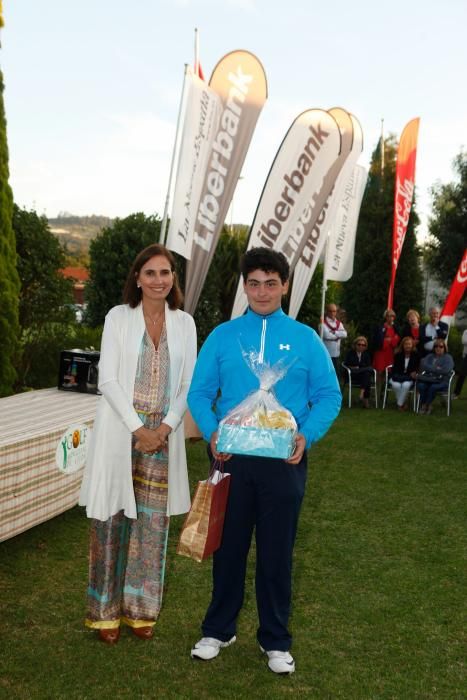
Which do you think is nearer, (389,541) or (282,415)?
(282,415)

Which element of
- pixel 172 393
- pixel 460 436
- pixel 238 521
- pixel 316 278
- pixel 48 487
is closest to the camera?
pixel 238 521

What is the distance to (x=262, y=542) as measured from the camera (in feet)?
10.4

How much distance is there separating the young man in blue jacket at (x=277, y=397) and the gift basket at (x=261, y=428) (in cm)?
10

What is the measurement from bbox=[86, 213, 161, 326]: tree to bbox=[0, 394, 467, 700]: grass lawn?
226 inches

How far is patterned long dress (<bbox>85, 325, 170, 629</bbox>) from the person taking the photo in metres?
3.35

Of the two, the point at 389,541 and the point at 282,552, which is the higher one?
the point at 282,552

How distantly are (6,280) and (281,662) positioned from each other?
16.8 feet

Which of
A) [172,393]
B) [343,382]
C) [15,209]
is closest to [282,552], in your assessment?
[172,393]

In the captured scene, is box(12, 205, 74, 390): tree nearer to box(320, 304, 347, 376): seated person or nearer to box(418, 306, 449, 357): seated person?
box(320, 304, 347, 376): seated person

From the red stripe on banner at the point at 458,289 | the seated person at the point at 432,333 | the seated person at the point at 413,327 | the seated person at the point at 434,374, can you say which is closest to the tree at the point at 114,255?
the seated person at the point at 413,327

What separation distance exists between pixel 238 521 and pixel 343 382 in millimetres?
10761

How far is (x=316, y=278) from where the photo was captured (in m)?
17.5

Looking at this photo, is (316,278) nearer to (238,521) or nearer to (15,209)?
(15,209)

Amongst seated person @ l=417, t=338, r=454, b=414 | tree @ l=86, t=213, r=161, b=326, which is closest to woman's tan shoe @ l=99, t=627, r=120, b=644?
tree @ l=86, t=213, r=161, b=326
